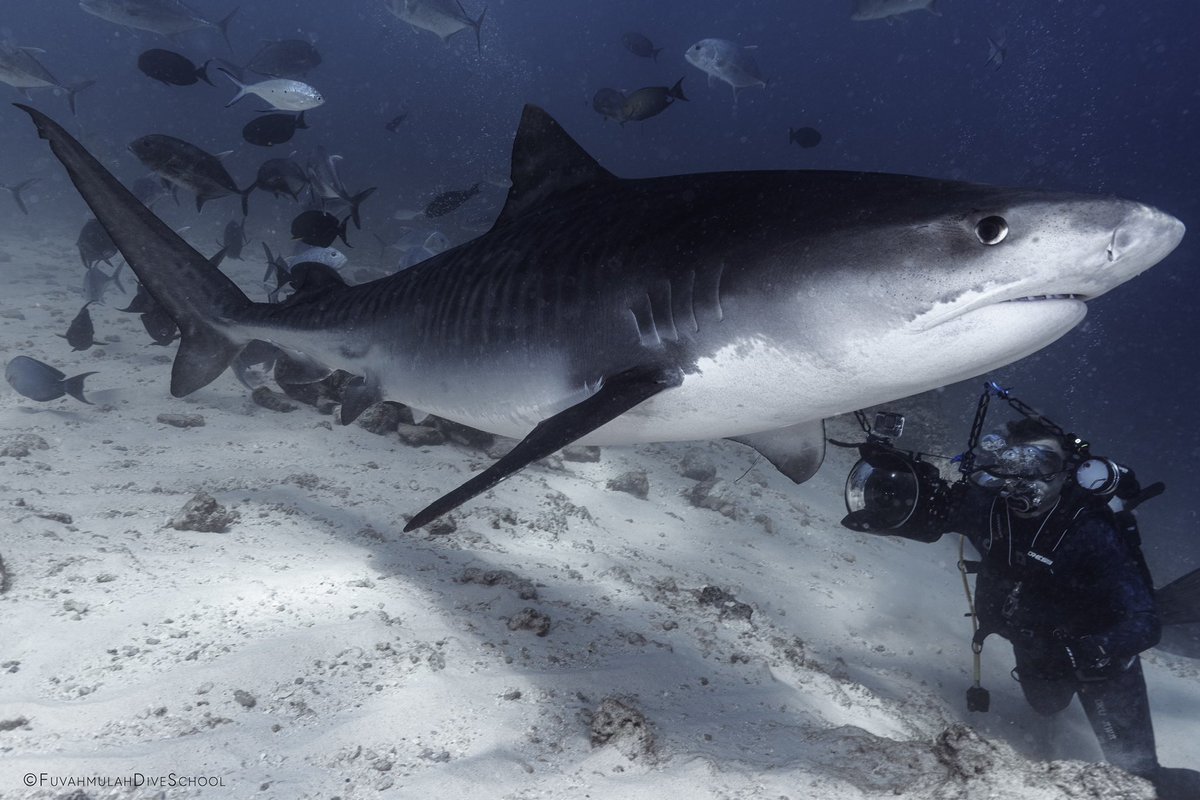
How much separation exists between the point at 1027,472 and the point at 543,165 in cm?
415

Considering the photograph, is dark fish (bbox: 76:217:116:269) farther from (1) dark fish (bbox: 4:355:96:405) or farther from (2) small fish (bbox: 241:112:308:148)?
(1) dark fish (bbox: 4:355:96:405)

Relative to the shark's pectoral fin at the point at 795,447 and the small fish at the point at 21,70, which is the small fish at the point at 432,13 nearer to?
the small fish at the point at 21,70

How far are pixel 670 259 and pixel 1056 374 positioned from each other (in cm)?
5118

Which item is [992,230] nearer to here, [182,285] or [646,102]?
[182,285]

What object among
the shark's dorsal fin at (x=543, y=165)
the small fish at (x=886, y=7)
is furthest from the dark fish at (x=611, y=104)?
the small fish at (x=886, y=7)

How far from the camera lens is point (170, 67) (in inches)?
367

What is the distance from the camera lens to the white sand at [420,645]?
7.22 ft

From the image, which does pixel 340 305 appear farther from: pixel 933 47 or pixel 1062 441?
pixel 933 47

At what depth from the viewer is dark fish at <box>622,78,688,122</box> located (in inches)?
380

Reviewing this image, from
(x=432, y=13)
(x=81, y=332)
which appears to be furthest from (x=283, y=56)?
(x=81, y=332)

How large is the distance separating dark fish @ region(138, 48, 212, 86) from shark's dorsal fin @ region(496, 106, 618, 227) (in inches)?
303

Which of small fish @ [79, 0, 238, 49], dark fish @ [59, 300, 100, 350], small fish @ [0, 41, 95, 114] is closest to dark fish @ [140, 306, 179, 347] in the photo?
dark fish @ [59, 300, 100, 350]

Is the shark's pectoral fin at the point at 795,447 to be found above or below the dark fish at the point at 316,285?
above

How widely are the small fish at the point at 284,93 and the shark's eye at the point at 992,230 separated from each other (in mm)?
9859
